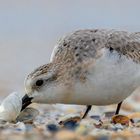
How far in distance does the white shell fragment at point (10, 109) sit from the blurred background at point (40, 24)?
338cm

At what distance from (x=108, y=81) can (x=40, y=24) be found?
15.5 metres

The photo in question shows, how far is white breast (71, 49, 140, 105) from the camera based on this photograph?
23.6 feet

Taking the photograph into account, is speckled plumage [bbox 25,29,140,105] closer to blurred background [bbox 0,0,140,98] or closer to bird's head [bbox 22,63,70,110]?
bird's head [bbox 22,63,70,110]

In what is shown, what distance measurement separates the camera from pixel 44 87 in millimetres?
7250

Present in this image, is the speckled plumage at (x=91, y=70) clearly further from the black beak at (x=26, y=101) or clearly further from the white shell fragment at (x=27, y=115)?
the white shell fragment at (x=27, y=115)

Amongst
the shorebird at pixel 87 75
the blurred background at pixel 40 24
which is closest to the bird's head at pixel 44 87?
the shorebird at pixel 87 75

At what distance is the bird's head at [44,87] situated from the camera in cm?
722

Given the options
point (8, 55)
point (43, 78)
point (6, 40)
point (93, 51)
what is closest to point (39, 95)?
point (43, 78)

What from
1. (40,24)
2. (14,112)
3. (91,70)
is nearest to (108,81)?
(91,70)

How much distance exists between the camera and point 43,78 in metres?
7.25

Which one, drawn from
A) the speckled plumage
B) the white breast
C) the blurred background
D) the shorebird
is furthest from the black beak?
the blurred background

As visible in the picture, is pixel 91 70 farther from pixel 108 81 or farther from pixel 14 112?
pixel 14 112

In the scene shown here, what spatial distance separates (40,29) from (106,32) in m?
13.9

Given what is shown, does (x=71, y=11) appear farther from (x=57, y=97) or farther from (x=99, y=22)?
(x=57, y=97)
